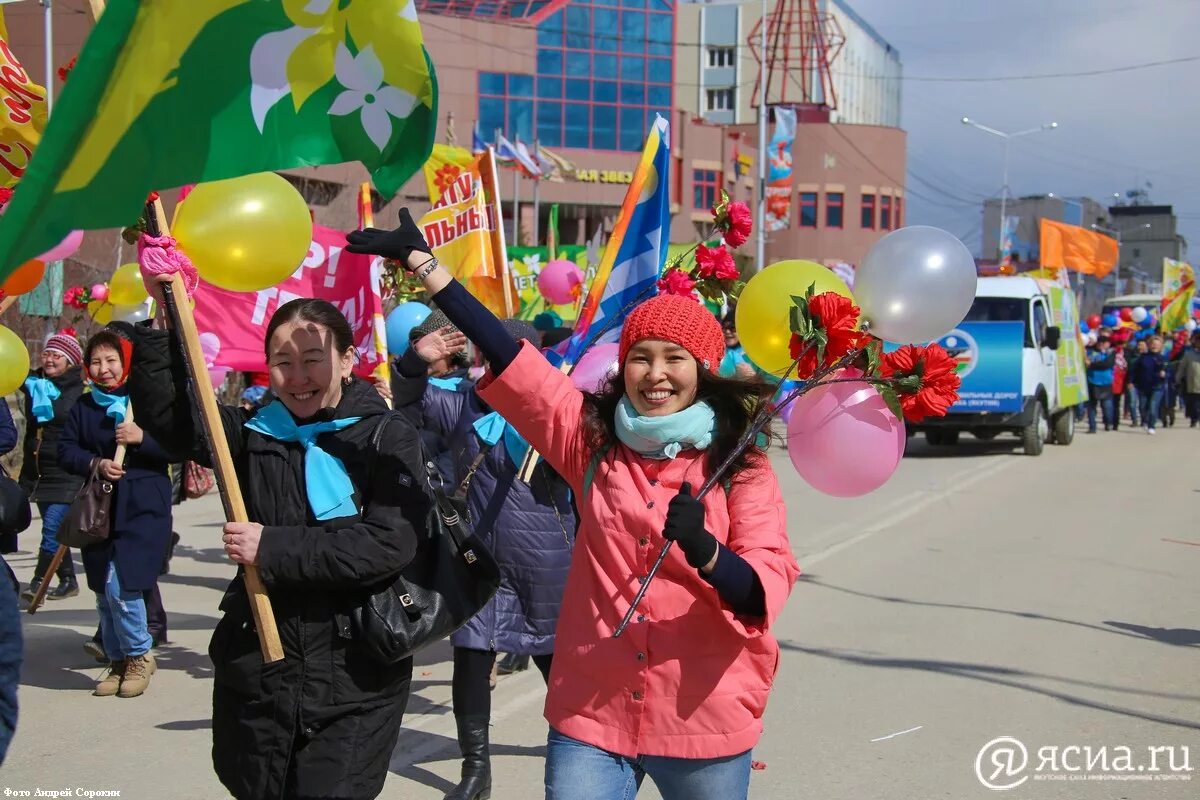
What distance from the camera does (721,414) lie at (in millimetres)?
3162

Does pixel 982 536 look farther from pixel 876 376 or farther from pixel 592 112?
pixel 592 112

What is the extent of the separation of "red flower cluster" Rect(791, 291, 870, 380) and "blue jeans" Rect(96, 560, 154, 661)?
13.4 feet

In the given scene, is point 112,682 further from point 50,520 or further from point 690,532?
point 690,532

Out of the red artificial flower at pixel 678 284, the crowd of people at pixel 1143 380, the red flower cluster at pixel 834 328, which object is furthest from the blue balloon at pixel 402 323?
the crowd of people at pixel 1143 380

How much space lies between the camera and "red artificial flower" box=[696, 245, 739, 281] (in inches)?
198

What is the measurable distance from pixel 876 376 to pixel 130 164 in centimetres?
203

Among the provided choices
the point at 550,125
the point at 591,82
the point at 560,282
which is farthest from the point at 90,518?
the point at 591,82

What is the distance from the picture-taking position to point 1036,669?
6.75 metres

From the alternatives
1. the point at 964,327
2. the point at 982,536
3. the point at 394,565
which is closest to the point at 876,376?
the point at 394,565

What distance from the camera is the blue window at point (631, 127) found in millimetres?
56719

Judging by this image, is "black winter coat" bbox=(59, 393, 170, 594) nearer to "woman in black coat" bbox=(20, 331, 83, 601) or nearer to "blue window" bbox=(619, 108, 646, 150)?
"woman in black coat" bbox=(20, 331, 83, 601)

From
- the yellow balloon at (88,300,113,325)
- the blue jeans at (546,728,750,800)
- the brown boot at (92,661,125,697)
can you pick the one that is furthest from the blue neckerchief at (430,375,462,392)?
the yellow balloon at (88,300,113,325)

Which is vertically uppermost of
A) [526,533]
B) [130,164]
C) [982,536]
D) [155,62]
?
[155,62]

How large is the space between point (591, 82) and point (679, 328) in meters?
55.9
